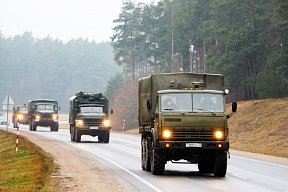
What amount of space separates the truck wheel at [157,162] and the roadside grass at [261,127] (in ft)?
59.3

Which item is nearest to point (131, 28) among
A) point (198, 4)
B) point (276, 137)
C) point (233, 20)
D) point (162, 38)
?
point (162, 38)

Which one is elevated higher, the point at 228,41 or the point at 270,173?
the point at 228,41

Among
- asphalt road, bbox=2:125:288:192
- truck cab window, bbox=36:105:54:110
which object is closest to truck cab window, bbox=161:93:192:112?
asphalt road, bbox=2:125:288:192

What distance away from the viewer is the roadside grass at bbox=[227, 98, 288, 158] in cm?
3919

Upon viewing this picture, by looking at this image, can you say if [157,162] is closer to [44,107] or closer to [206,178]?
[206,178]

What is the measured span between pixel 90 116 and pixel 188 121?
20365 mm

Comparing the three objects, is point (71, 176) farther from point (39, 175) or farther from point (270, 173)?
point (270, 173)

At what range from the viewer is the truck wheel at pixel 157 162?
58.1 feet

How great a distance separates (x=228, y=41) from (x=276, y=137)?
86.8 ft

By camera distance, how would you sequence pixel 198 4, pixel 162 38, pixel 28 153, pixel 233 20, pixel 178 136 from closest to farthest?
1. pixel 178 136
2. pixel 28 153
3. pixel 233 20
4. pixel 198 4
5. pixel 162 38

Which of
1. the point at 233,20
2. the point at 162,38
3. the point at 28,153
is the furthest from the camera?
the point at 162,38

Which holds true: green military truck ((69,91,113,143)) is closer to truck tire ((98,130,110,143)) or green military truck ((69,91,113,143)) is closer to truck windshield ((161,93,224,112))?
truck tire ((98,130,110,143))

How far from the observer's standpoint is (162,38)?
332ft

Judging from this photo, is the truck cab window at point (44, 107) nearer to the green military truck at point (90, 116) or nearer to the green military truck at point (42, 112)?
the green military truck at point (42, 112)
